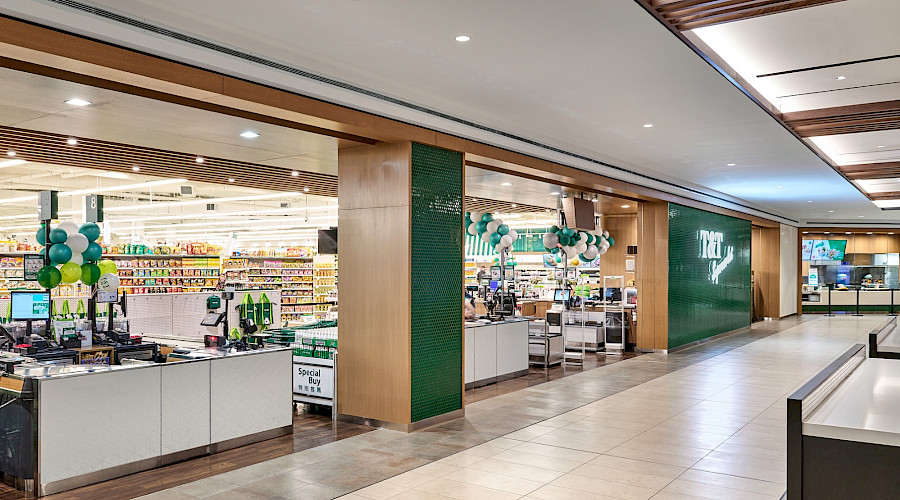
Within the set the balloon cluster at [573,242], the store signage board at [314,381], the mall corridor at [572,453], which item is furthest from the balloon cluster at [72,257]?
the balloon cluster at [573,242]

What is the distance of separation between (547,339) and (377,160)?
17.1ft

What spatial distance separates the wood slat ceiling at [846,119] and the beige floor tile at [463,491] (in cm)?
560

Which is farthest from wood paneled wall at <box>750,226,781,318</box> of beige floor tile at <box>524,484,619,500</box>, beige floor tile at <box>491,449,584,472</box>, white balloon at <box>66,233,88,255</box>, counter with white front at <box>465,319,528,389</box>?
white balloon at <box>66,233,88,255</box>

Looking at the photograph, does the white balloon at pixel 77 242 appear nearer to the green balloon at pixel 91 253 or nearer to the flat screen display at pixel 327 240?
the green balloon at pixel 91 253

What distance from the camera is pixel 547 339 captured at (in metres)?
10.9

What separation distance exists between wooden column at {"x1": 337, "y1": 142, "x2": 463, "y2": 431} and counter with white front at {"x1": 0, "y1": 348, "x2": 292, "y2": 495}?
803mm

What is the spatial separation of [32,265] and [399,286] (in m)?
3.24

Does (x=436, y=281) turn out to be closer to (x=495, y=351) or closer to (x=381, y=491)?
(x=381, y=491)

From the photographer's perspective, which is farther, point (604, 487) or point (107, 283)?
point (107, 283)

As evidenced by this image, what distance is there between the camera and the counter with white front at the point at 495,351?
8977mm

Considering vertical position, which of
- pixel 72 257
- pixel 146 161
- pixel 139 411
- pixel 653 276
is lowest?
pixel 139 411

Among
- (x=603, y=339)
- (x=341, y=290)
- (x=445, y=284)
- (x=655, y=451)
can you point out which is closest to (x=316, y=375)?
(x=341, y=290)

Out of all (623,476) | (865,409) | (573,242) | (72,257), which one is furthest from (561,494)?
(573,242)

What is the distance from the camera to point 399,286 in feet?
21.7
